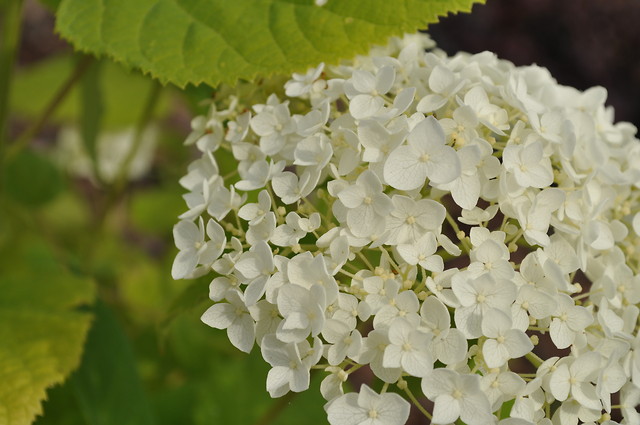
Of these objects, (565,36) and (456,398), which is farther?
(565,36)

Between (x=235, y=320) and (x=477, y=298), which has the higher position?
(x=477, y=298)

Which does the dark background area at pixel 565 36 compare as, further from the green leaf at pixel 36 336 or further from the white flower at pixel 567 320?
the white flower at pixel 567 320

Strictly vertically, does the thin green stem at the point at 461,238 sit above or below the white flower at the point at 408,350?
above

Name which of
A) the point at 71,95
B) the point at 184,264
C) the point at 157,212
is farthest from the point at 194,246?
the point at 71,95

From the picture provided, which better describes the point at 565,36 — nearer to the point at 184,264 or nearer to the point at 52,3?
the point at 52,3

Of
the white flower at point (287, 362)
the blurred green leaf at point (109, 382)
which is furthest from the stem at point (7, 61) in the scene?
the white flower at point (287, 362)

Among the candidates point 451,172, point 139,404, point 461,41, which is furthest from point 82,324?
point 461,41

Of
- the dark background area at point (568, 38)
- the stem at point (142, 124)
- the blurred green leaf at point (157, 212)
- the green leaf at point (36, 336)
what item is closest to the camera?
the green leaf at point (36, 336)

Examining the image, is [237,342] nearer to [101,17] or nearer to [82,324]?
[82,324]
